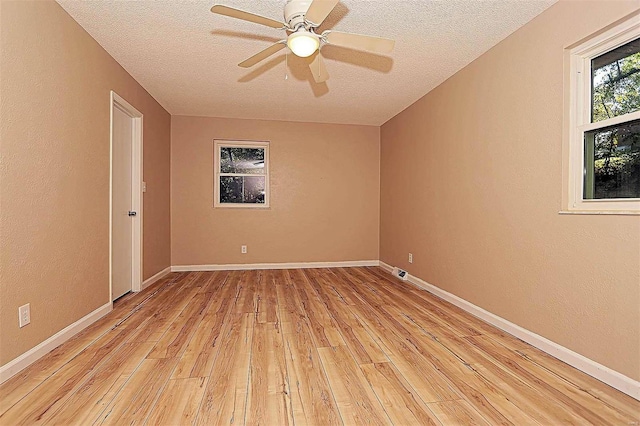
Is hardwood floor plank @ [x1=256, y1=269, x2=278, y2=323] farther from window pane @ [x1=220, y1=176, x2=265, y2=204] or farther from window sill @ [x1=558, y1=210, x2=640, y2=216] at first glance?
window sill @ [x1=558, y1=210, x2=640, y2=216]

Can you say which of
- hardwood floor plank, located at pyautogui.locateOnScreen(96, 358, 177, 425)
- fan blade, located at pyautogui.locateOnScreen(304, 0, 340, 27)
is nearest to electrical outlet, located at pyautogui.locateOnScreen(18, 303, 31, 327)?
hardwood floor plank, located at pyautogui.locateOnScreen(96, 358, 177, 425)

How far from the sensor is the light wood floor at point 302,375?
1619 millimetres

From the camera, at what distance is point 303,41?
207 cm

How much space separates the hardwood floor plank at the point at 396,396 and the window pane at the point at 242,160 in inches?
159

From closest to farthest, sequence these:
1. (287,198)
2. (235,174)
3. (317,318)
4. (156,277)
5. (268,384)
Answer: (268,384)
(317,318)
(156,277)
(235,174)
(287,198)

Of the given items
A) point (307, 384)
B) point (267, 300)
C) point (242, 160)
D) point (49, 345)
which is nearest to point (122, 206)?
point (49, 345)

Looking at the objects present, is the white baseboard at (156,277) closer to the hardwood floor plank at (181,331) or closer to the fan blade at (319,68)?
the hardwood floor plank at (181,331)

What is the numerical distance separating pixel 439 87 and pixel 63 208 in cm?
370

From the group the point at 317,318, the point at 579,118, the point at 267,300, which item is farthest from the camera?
the point at 267,300

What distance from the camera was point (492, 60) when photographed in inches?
115

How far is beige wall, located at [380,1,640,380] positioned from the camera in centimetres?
192

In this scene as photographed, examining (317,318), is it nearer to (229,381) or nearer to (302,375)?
(302,375)

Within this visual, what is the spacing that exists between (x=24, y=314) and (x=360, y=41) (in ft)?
8.71

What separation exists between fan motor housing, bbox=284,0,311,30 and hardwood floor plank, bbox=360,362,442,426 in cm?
211
